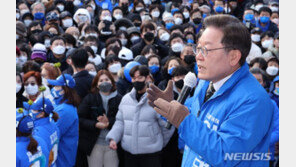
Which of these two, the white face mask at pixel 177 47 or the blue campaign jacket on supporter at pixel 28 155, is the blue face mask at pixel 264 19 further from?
the blue campaign jacket on supporter at pixel 28 155

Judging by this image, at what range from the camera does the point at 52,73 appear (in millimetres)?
4875

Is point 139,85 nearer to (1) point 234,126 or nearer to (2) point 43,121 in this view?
(2) point 43,121

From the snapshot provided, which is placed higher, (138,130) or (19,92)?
(19,92)

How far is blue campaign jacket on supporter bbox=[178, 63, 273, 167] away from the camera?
1.81 meters

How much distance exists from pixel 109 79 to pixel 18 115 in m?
1.71

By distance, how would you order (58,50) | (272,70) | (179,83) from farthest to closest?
(58,50), (272,70), (179,83)

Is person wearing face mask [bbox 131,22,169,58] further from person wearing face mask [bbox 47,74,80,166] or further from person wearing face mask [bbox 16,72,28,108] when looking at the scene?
person wearing face mask [bbox 47,74,80,166]

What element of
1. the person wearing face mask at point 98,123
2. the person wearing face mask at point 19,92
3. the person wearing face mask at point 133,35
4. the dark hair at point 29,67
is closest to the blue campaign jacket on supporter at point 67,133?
the person wearing face mask at point 98,123

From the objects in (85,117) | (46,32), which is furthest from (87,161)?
(46,32)

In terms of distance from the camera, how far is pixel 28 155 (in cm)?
298

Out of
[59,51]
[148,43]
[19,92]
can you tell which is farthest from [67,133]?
[148,43]

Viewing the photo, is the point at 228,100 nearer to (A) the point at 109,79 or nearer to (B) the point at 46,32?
(A) the point at 109,79

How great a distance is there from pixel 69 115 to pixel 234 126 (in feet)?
8.68

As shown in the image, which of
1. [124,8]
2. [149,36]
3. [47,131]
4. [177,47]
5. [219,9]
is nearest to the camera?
[47,131]
